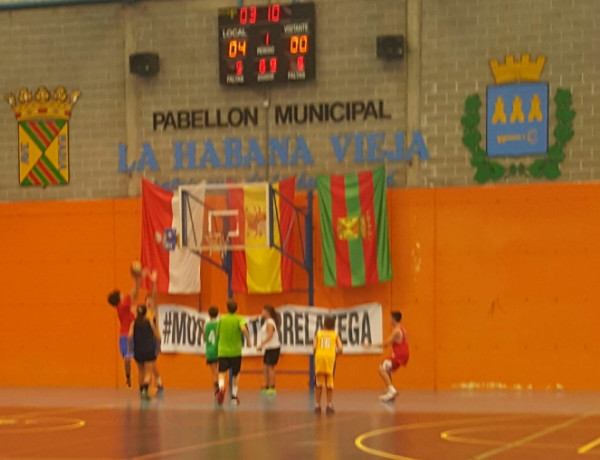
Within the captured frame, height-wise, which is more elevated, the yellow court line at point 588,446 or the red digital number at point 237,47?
the red digital number at point 237,47

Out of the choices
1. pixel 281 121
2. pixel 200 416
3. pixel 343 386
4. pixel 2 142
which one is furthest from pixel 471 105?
pixel 2 142

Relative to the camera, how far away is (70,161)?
97.0ft

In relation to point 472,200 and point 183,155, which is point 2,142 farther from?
point 472,200

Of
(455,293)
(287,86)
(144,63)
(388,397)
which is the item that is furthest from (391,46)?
(388,397)

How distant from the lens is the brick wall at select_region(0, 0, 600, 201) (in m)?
26.1

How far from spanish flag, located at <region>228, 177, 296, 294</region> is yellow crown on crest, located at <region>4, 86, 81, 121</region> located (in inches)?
204

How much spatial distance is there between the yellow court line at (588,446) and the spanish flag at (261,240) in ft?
35.4

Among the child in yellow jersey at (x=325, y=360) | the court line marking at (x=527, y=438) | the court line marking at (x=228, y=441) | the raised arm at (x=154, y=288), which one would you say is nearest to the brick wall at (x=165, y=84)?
the raised arm at (x=154, y=288)

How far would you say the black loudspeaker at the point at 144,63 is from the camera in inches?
1125

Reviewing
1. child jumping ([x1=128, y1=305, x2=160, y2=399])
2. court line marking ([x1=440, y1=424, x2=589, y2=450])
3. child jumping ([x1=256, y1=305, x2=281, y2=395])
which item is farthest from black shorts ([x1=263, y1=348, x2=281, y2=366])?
court line marking ([x1=440, y1=424, x2=589, y2=450])

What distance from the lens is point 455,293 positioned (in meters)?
26.5

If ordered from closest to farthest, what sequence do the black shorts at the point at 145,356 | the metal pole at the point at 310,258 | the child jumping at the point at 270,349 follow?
the black shorts at the point at 145,356 < the child jumping at the point at 270,349 < the metal pole at the point at 310,258

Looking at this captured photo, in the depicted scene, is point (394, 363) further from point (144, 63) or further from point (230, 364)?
point (144, 63)

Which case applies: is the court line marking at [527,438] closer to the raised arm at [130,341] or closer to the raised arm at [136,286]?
the raised arm at [136,286]
